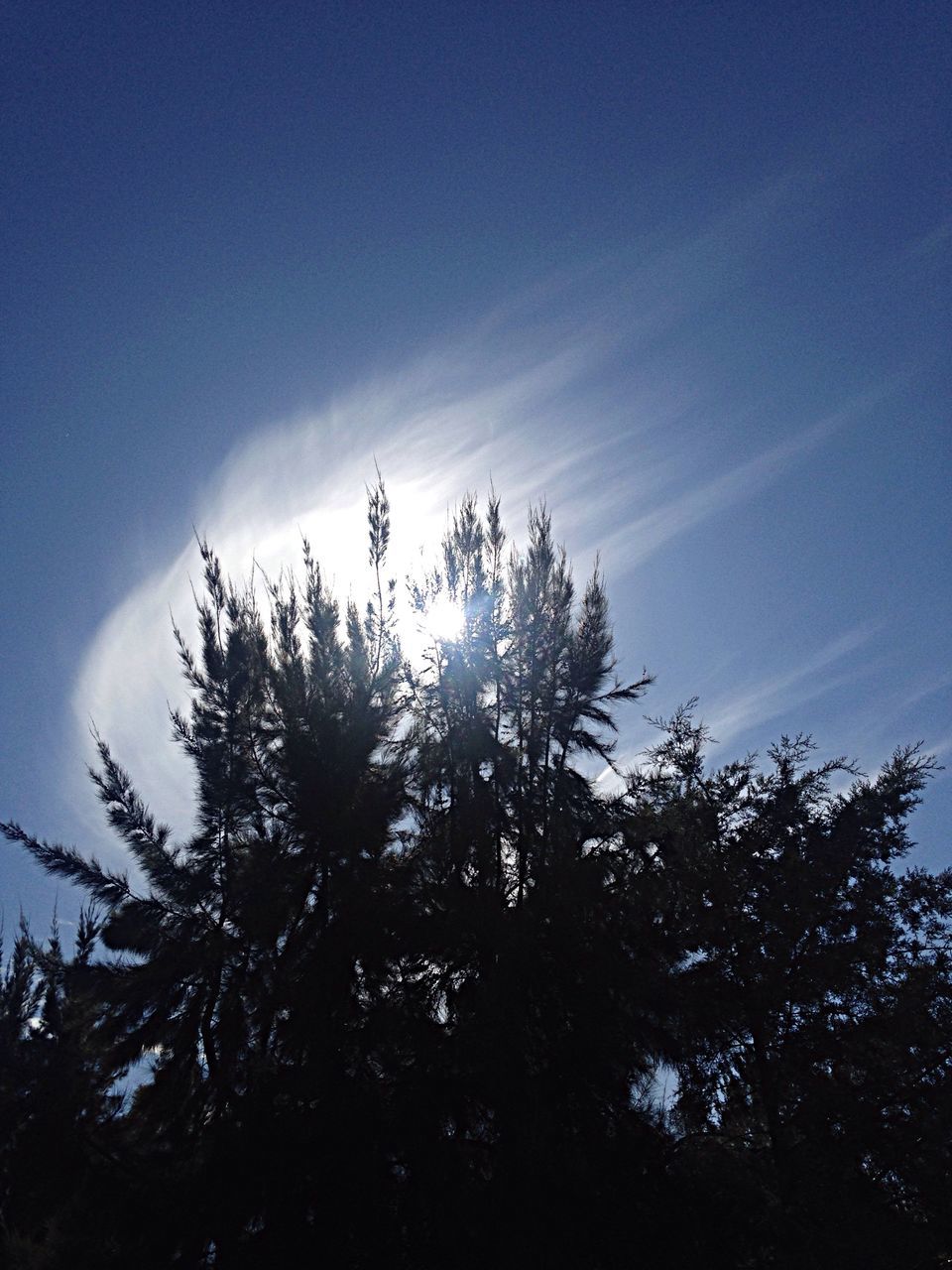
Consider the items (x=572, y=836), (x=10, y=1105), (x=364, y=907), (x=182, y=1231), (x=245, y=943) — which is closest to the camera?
(x=182, y=1231)

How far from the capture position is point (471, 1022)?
33.2 ft

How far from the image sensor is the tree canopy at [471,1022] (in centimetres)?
891

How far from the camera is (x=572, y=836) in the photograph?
1305 cm

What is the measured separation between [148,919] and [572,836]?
19.8 ft

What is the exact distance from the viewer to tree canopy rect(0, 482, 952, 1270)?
8914 millimetres

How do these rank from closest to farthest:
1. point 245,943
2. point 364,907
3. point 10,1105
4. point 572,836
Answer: point 10,1105 → point 364,907 → point 245,943 → point 572,836

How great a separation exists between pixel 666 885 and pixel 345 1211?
5133mm

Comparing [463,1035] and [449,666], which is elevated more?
[449,666]

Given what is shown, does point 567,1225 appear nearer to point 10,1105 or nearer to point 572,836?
point 572,836

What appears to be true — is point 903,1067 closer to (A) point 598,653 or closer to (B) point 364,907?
(B) point 364,907

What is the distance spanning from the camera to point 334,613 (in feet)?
47.9

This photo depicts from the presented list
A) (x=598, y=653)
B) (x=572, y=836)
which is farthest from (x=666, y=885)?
(x=598, y=653)

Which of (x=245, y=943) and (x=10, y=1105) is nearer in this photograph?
(x=10, y=1105)

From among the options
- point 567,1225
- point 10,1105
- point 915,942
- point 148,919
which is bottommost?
point 567,1225
